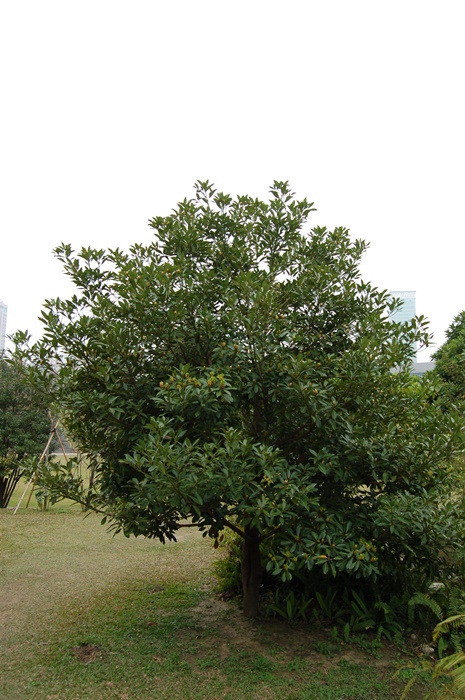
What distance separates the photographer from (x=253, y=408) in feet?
14.1

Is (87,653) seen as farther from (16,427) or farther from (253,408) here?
(16,427)

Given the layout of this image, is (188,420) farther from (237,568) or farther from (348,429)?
(237,568)

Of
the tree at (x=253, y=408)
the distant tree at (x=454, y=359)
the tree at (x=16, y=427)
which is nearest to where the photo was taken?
the tree at (x=253, y=408)

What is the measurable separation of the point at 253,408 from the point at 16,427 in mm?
9950

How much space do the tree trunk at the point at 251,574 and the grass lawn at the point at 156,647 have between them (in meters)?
0.14

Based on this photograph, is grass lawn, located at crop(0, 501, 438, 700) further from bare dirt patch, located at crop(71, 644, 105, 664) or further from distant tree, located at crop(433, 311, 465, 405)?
distant tree, located at crop(433, 311, 465, 405)

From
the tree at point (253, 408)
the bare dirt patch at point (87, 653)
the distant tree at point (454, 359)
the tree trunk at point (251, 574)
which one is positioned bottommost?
the bare dirt patch at point (87, 653)

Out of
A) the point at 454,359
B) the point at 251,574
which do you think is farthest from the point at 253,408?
the point at 454,359

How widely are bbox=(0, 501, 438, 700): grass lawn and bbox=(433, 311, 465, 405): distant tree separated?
4877mm

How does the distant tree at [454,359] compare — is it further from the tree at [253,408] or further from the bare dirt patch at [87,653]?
the bare dirt patch at [87,653]

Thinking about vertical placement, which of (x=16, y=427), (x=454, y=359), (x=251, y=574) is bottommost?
(x=251, y=574)

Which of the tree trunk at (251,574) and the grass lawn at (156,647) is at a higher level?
the tree trunk at (251,574)

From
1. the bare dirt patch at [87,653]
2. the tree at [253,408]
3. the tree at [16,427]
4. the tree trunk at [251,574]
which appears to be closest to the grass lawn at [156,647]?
the bare dirt patch at [87,653]

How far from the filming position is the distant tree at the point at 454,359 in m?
9.58
